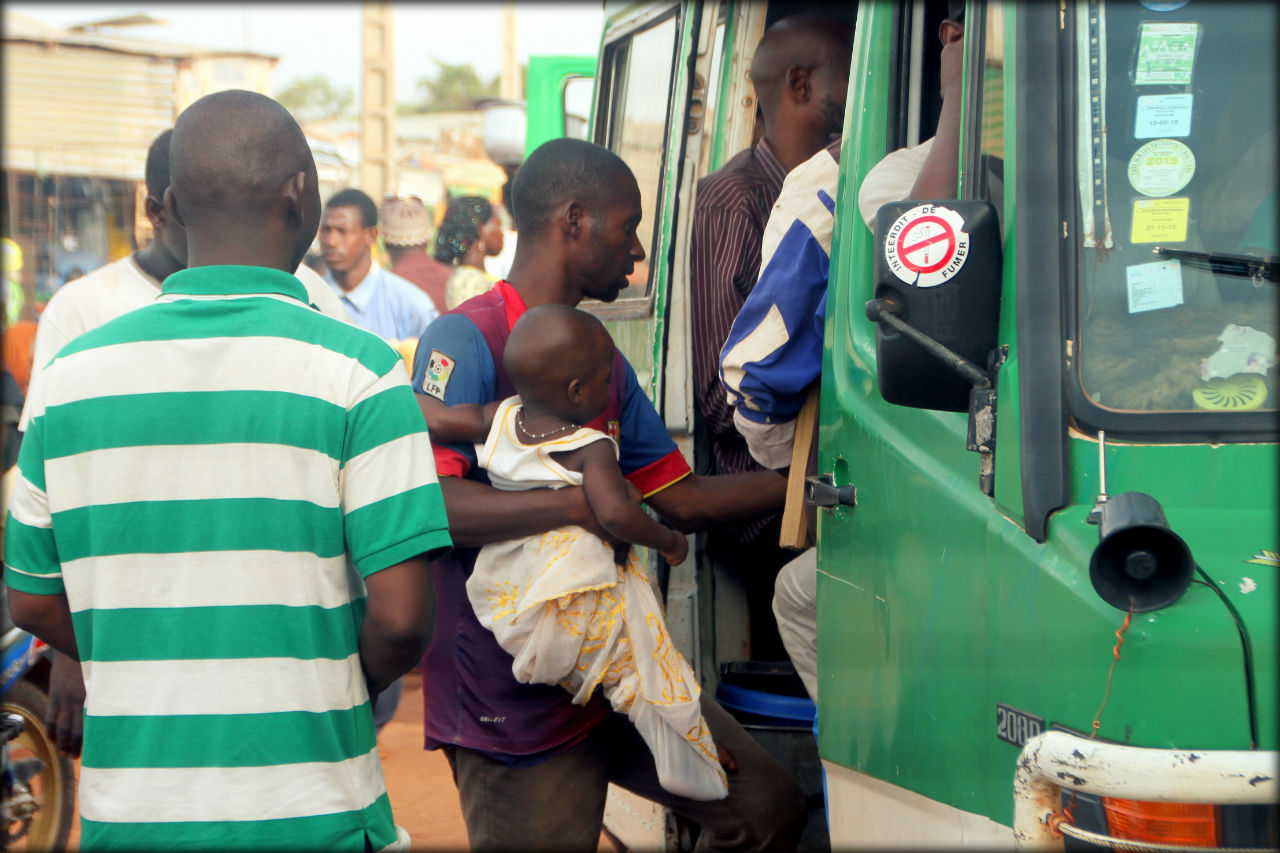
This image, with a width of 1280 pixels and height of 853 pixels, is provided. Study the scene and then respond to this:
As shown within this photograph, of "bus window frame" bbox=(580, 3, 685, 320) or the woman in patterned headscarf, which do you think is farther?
the woman in patterned headscarf

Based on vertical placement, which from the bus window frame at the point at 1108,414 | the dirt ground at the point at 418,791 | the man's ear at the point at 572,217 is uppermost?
the man's ear at the point at 572,217

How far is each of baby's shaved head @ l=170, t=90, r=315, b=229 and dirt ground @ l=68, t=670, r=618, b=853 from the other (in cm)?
318

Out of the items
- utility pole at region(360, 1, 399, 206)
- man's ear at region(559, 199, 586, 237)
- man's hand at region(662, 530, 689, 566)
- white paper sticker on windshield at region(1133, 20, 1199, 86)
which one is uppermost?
utility pole at region(360, 1, 399, 206)

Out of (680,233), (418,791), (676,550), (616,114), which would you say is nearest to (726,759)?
(676,550)

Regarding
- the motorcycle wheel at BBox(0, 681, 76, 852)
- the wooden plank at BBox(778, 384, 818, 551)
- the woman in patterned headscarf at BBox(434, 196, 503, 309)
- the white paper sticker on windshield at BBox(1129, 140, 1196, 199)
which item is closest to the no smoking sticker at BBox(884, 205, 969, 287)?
the white paper sticker on windshield at BBox(1129, 140, 1196, 199)

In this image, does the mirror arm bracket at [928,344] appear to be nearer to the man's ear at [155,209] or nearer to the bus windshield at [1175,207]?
the bus windshield at [1175,207]

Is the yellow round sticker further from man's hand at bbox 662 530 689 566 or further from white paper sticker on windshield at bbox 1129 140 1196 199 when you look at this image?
man's hand at bbox 662 530 689 566

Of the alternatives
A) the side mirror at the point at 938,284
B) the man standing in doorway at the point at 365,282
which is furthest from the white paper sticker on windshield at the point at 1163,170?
the man standing in doorway at the point at 365,282

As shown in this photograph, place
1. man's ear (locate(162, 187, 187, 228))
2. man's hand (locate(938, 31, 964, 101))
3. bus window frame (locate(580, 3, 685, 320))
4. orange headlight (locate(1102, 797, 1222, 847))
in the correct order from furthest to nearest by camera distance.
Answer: bus window frame (locate(580, 3, 685, 320)), man's hand (locate(938, 31, 964, 101)), man's ear (locate(162, 187, 187, 228)), orange headlight (locate(1102, 797, 1222, 847))

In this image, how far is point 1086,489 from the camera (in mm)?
1677

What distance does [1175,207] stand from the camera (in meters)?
1.75

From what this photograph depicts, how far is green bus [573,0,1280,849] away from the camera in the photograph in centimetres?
148

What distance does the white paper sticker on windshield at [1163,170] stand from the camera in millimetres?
1755

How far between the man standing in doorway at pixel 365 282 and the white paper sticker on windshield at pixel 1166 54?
213 inches
